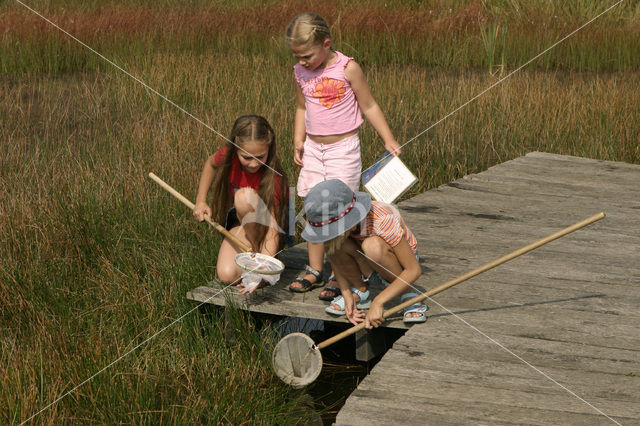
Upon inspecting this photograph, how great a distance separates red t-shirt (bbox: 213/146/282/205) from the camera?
4.25 m

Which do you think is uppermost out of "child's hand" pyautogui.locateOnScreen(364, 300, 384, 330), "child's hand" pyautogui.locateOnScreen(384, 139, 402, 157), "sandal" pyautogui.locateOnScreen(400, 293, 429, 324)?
"child's hand" pyautogui.locateOnScreen(384, 139, 402, 157)

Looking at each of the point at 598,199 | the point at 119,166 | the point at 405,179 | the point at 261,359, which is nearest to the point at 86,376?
the point at 261,359

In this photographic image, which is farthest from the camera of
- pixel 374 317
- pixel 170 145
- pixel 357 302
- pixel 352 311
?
pixel 170 145

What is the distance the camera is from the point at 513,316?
3.91m

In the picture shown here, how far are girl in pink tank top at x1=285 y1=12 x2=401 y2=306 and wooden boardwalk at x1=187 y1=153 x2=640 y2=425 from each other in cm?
43

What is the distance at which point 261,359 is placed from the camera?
12.8ft

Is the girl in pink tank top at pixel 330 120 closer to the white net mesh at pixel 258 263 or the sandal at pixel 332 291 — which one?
the sandal at pixel 332 291

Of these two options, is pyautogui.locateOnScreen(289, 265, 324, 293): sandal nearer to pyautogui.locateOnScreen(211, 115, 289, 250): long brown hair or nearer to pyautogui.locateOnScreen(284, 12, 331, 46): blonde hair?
pyautogui.locateOnScreen(211, 115, 289, 250): long brown hair

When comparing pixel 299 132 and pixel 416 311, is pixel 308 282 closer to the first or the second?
pixel 416 311

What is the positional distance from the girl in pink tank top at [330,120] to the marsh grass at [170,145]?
0.65 m

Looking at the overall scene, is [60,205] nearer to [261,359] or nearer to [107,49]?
[261,359]

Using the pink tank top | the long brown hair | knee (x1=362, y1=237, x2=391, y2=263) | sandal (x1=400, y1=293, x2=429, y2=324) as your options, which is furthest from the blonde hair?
sandal (x1=400, y1=293, x2=429, y2=324)

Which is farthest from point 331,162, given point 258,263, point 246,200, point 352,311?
point 352,311

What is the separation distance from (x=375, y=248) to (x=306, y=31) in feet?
3.37
